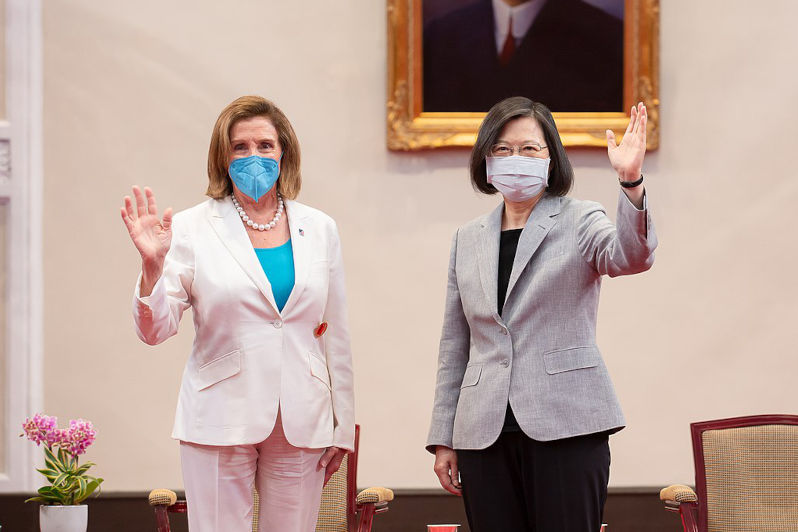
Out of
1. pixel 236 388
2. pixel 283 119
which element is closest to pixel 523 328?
pixel 236 388

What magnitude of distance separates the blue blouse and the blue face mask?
0.52 ft

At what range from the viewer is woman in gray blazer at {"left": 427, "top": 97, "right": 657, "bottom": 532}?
217cm

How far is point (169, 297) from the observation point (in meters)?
2.41

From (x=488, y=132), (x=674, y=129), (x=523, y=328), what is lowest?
(x=523, y=328)

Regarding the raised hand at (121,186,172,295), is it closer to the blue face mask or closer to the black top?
the blue face mask

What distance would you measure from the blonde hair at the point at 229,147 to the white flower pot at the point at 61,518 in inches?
60.5

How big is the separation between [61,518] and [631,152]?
99.7 inches

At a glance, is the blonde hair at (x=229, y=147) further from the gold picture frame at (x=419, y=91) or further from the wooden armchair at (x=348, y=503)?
the gold picture frame at (x=419, y=91)

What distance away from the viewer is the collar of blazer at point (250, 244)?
2449mm

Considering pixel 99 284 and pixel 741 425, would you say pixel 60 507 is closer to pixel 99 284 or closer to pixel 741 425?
pixel 99 284

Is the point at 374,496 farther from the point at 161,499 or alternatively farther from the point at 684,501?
the point at 684,501

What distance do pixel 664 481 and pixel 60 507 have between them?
8.68ft

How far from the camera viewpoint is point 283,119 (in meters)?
2.66

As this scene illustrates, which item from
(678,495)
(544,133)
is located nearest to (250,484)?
(544,133)
